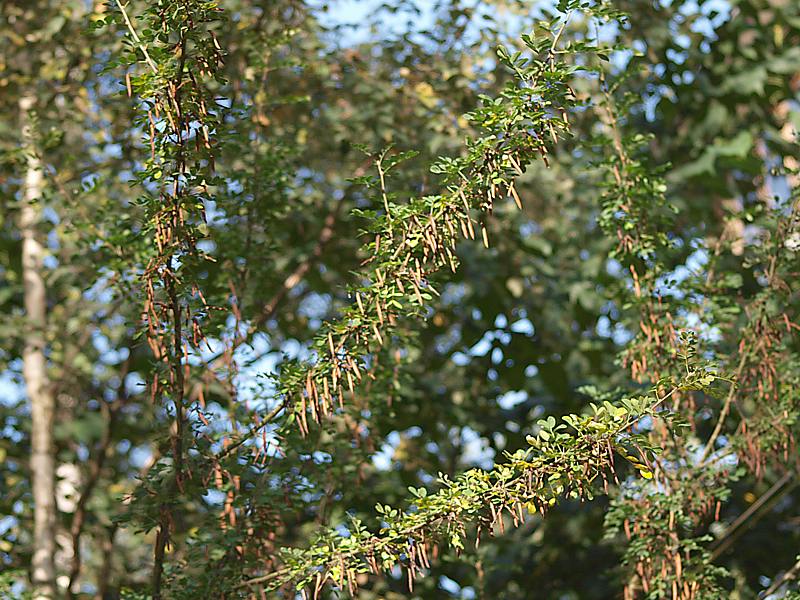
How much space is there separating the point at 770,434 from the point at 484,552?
927 mm

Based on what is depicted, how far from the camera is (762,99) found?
13.4 feet

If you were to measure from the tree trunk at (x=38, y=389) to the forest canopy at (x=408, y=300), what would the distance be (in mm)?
15

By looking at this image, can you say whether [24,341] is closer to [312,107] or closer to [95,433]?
[95,433]

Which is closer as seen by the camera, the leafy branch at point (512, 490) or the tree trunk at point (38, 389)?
the leafy branch at point (512, 490)

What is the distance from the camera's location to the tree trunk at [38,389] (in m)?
3.58

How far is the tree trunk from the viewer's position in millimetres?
3583

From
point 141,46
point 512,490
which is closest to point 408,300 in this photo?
point 512,490

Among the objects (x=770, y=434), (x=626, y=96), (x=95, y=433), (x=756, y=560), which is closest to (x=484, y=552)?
(x=770, y=434)

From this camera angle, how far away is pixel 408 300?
2.35 m

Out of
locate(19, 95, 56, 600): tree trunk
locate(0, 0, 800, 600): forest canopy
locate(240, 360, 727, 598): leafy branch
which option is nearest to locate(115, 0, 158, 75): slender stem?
locate(0, 0, 800, 600): forest canopy

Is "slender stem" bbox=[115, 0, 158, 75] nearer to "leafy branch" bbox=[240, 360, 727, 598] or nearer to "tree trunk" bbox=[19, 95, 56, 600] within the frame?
"leafy branch" bbox=[240, 360, 727, 598]

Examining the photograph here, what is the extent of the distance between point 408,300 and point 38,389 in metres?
2.08

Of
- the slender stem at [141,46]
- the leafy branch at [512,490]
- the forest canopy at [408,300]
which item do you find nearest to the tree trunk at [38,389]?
the forest canopy at [408,300]

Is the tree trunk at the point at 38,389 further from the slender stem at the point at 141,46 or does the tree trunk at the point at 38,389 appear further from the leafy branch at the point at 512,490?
the leafy branch at the point at 512,490
